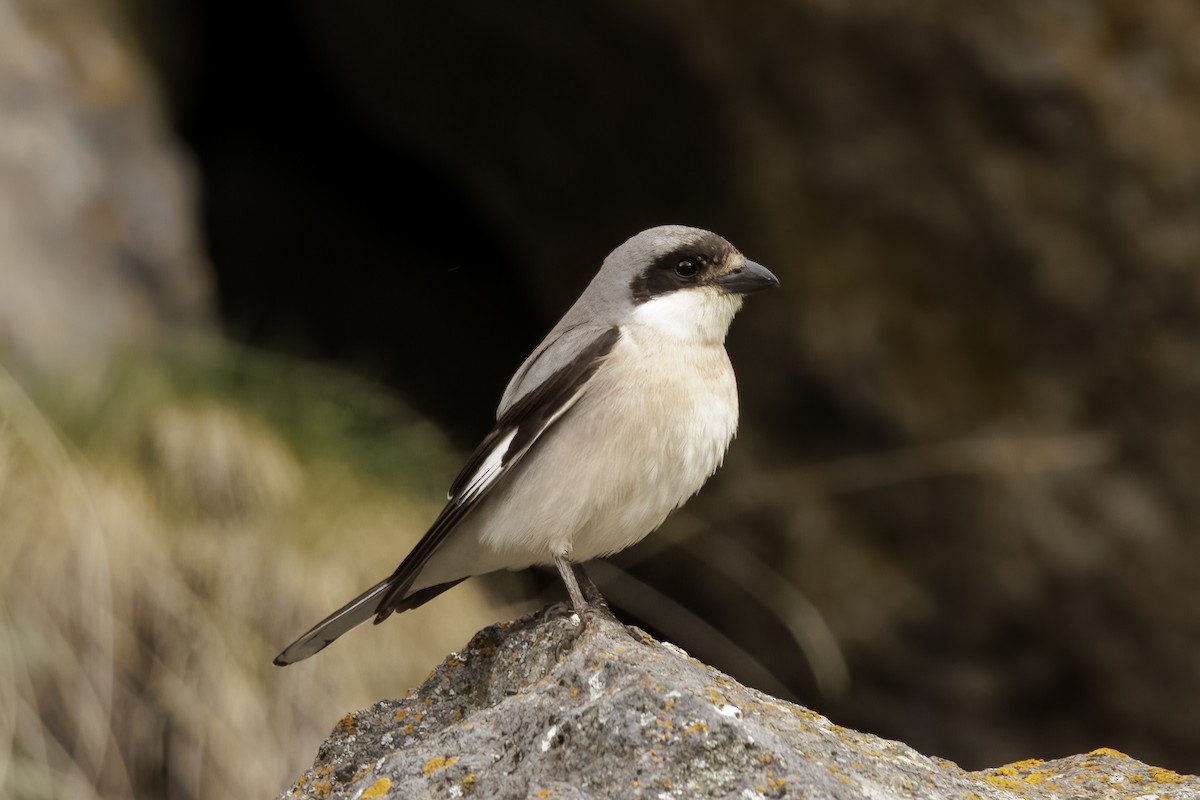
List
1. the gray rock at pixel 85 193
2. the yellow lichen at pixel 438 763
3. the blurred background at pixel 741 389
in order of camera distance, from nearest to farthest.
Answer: the yellow lichen at pixel 438 763 → the blurred background at pixel 741 389 → the gray rock at pixel 85 193

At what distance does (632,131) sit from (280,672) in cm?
276

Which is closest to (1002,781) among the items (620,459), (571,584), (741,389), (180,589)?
(571,584)

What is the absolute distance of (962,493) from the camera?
568cm

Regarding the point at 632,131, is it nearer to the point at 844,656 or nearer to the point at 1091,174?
the point at 1091,174

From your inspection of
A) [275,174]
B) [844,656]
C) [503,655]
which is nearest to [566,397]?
[503,655]

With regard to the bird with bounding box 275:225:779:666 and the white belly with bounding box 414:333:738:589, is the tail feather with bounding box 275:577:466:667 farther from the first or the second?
the white belly with bounding box 414:333:738:589

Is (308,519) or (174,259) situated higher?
(174,259)

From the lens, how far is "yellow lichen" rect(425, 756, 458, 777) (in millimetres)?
2271

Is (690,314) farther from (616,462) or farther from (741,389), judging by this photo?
(741,389)

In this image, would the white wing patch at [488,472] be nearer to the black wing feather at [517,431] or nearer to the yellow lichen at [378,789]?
the black wing feather at [517,431]

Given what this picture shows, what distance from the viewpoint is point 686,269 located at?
3799 mm

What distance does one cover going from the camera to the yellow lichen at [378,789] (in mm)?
2268

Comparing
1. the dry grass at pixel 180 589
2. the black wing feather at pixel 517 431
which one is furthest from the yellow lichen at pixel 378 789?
the dry grass at pixel 180 589

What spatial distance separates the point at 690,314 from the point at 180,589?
2.38m
